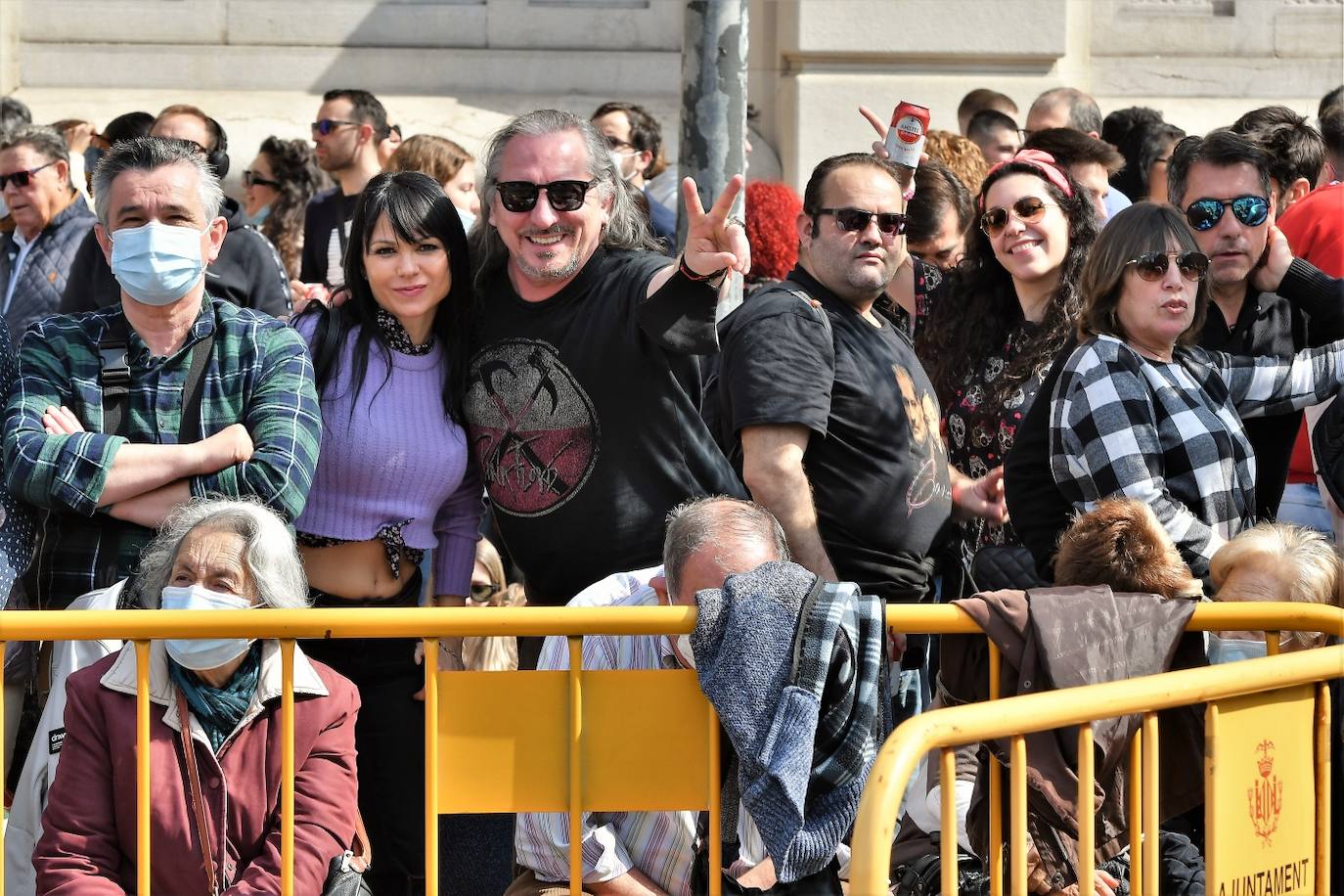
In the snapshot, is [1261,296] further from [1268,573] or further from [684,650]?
[684,650]

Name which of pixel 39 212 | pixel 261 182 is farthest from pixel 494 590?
pixel 261 182

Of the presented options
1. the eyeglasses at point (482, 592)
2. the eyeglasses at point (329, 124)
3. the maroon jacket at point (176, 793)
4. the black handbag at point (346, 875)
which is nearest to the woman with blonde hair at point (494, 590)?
the eyeglasses at point (482, 592)

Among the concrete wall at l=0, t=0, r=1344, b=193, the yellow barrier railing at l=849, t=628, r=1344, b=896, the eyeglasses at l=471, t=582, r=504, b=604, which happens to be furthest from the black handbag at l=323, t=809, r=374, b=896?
the concrete wall at l=0, t=0, r=1344, b=193

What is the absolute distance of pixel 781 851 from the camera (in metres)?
3.37

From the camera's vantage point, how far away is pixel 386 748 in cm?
436

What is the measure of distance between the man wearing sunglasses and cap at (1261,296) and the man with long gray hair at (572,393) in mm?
1791

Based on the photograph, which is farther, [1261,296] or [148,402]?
[1261,296]

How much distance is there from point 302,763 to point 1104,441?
6.99 ft

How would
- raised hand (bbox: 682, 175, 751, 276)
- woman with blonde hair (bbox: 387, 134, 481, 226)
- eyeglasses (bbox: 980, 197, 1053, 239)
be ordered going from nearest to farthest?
1. raised hand (bbox: 682, 175, 751, 276)
2. eyeglasses (bbox: 980, 197, 1053, 239)
3. woman with blonde hair (bbox: 387, 134, 481, 226)

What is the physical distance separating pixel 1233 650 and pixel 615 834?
142 centimetres

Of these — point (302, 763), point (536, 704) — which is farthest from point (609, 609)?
point (302, 763)

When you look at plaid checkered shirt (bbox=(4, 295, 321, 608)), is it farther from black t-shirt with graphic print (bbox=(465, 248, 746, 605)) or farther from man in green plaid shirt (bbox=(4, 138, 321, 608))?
black t-shirt with graphic print (bbox=(465, 248, 746, 605))

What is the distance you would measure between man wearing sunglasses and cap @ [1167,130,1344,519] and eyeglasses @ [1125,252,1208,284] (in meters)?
0.55

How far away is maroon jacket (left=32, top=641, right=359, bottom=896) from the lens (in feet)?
11.8
